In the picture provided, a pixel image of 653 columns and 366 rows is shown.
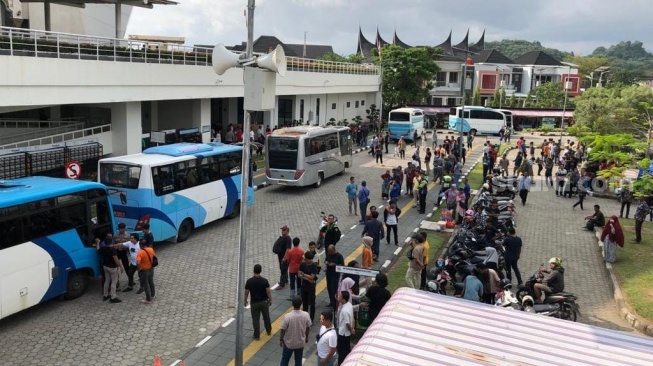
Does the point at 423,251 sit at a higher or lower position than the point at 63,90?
lower

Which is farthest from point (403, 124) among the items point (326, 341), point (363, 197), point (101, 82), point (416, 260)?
point (326, 341)

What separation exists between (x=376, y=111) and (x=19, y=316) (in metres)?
42.9

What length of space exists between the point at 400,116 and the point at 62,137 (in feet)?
80.3

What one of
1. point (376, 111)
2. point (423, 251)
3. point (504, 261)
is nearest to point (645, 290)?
point (504, 261)

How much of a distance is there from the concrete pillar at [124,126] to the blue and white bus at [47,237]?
1151cm

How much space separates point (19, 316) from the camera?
10820 mm

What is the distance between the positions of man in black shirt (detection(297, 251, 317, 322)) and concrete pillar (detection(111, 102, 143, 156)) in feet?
49.4

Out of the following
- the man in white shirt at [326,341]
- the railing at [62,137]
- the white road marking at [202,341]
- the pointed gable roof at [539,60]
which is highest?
the pointed gable roof at [539,60]

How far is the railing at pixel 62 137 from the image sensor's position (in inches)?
745

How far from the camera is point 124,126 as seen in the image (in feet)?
75.0

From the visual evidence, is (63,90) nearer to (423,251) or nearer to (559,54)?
(423,251)

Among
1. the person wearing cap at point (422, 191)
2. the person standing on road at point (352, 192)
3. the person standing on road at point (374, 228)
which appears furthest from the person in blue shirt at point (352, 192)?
the person standing on road at point (374, 228)

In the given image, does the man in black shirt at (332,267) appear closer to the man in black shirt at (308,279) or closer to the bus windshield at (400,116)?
the man in black shirt at (308,279)

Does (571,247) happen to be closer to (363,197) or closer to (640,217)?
(640,217)
